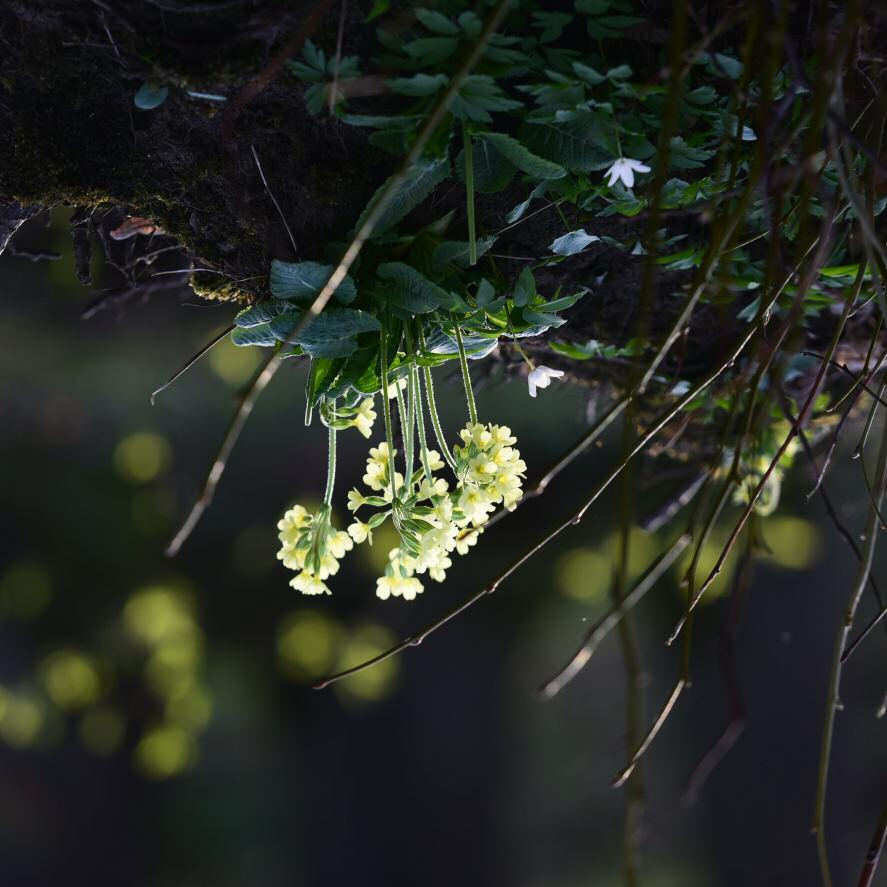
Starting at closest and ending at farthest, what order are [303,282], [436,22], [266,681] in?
[436,22], [303,282], [266,681]

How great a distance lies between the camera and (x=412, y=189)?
0.46 meters

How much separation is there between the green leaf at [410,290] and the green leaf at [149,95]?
0.52 ft

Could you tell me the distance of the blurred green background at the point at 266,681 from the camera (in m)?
2.32

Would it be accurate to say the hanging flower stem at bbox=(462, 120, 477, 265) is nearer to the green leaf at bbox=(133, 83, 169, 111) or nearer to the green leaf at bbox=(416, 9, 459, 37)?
the green leaf at bbox=(416, 9, 459, 37)

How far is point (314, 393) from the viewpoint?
55 centimetres

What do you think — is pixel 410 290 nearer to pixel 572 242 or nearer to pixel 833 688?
pixel 572 242

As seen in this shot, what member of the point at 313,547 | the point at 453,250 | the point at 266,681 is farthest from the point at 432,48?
the point at 266,681

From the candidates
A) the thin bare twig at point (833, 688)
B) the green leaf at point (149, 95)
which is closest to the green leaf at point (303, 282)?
the green leaf at point (149, 95)

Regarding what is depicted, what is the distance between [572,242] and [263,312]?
22cm

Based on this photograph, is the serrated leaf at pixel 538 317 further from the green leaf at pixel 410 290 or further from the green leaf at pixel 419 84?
the green leaf at pixel 419 84

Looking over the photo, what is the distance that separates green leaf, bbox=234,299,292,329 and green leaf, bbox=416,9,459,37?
0.19 m

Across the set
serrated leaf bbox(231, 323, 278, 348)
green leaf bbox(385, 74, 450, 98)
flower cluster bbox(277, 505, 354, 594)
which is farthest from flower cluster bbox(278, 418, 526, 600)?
green leaf bbox(385, 74, 450, 98)

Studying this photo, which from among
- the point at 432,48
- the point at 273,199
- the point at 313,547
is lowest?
the point at 313,547

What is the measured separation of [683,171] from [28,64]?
0.41m
